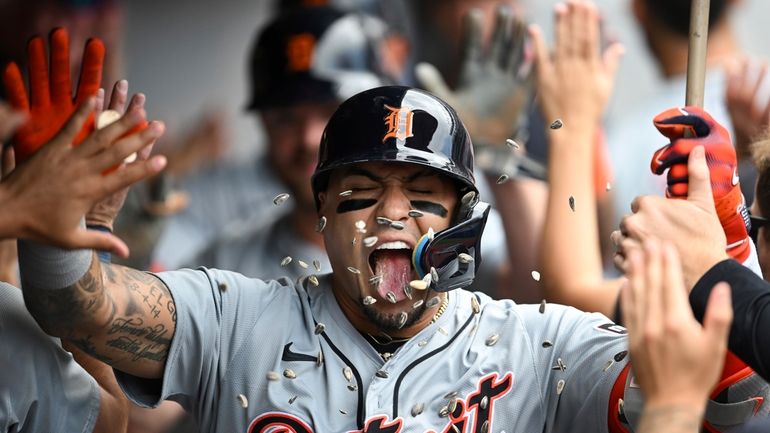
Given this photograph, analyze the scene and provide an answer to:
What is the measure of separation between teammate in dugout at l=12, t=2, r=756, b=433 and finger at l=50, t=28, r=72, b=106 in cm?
47

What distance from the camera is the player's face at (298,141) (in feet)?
18.2

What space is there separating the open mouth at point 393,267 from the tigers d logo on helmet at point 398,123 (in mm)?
288

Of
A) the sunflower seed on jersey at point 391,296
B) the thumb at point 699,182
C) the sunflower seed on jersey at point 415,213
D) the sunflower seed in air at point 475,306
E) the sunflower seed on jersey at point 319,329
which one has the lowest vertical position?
the sunflower seed on jersey at point 319,329

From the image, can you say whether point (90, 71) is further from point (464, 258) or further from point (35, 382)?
point (464, 258)

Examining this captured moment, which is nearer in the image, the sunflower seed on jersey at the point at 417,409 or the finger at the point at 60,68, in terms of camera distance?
the finger at the point at 60,68

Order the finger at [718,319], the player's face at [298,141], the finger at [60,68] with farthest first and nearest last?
the player's face at [298,141], the finger at [60,68], the finger at [718,319]

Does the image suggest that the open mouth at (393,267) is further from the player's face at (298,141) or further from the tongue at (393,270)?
the player's face at (298,141)

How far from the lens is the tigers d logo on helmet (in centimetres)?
379

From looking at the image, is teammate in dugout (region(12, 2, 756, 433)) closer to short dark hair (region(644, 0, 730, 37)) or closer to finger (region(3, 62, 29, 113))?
finger (region(3, 62, 29, 113))

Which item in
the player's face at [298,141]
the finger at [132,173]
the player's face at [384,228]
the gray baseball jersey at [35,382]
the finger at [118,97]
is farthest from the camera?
the player's face at [298,141]

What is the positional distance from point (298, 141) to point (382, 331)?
1.91 meters

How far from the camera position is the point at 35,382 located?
3.56 m

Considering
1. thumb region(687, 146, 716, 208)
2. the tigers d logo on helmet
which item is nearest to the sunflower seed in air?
the tigers d logo on helmet

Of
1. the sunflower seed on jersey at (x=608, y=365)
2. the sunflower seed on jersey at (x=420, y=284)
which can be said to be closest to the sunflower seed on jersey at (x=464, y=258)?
the sunflower seed on jersey at (x=420, y=284)
